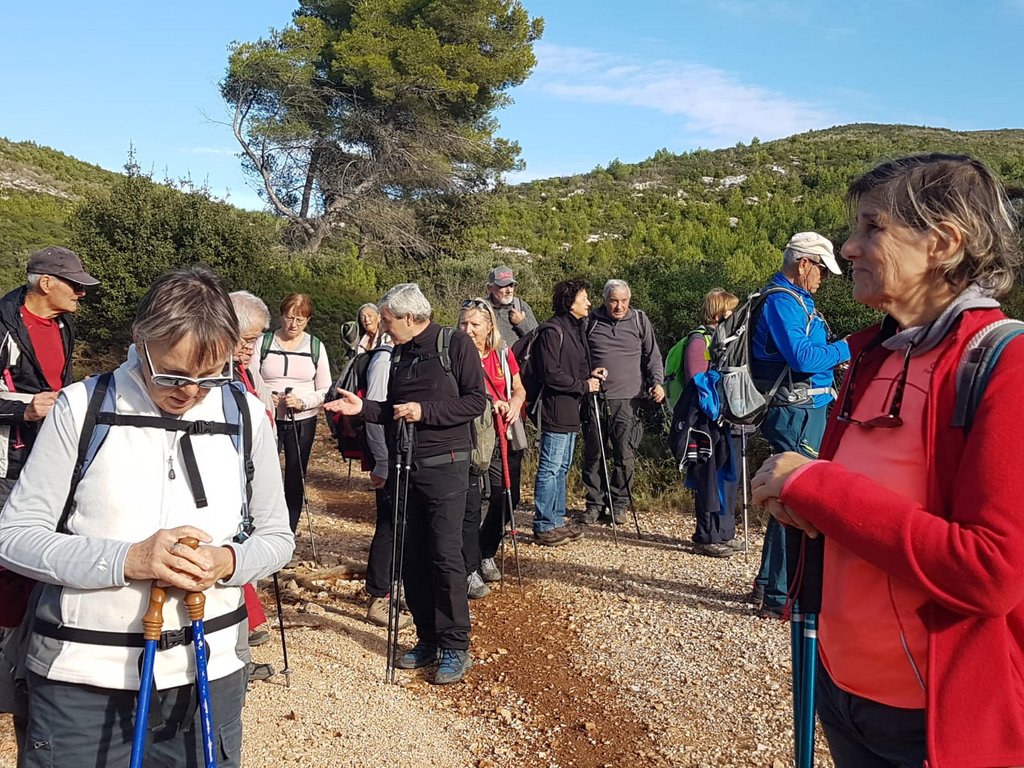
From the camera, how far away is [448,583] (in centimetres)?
475

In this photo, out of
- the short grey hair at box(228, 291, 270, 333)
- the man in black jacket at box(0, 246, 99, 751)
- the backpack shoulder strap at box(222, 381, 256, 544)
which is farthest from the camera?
the short grey hair at box(228, 291, 270, 333)

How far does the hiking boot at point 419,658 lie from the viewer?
16.4ft

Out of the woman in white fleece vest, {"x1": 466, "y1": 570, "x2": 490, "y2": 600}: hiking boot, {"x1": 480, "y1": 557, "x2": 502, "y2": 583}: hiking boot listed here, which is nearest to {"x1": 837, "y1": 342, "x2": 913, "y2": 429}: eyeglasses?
the woman in white fleece vest

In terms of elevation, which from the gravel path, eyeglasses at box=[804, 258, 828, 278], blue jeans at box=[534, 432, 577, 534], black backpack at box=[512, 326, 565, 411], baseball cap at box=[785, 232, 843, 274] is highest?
baseball cap at box=[785, 232, 843, 274]

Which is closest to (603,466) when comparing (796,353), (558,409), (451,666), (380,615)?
(558,409)

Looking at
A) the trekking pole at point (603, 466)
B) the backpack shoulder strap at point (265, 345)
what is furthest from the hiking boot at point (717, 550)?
the backpack shoulder strap at point (265, 345)

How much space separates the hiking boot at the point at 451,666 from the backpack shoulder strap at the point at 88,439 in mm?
3123

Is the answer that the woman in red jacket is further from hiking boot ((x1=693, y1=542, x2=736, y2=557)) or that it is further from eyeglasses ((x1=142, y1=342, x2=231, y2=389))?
hiking boot ((x1=693, y1=542, x2=736, y2=557))

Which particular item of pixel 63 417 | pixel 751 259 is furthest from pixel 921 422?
pixel 751 259

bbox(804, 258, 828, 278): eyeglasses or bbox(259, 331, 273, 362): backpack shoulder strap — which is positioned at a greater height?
bbox(804, 258, 828, 278): eyeglasses

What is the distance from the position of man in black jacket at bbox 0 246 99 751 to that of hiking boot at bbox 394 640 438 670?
234cm

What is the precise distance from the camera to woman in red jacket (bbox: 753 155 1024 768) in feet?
4.83

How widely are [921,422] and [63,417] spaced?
1934 millimetres

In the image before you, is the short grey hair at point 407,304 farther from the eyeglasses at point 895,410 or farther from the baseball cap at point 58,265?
the eyeglasses at point 895,410
